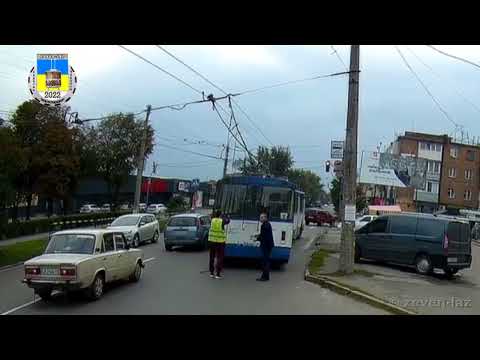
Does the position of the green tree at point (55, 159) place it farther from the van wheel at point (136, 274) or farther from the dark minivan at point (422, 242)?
the van wheel at point (136, 274)

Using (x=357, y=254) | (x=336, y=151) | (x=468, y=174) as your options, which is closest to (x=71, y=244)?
(x=336, y=151)

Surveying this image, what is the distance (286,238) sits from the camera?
53.9 feet

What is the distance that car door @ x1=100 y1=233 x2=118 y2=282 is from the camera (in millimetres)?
11781

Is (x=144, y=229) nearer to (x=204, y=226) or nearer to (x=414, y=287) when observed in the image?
(x=204, y=226)

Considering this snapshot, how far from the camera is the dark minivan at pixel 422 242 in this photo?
1648cm

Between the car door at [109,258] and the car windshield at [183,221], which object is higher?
the car windshield at [183,221]

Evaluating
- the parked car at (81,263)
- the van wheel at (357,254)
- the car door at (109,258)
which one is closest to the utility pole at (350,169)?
the van wheel at (357,254)

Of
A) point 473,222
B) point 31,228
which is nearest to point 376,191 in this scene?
point 473,222

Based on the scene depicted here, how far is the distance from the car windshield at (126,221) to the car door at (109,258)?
41.0ft
